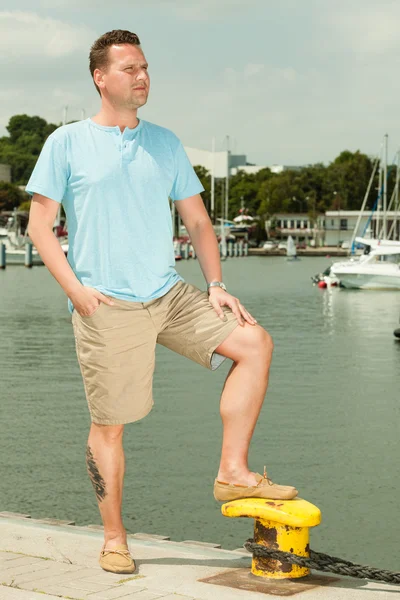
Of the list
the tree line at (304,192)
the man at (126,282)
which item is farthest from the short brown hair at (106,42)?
the tree line at (304,192)

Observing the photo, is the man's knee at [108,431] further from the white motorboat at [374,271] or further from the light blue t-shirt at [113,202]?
the white motorboat at [374,271]

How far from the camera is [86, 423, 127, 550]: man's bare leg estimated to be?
5.05 meters

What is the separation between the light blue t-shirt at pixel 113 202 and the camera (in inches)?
193

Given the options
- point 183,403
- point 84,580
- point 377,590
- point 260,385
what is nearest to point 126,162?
point 260,385

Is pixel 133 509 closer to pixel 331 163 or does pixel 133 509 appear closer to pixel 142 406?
A: pixel 142 406

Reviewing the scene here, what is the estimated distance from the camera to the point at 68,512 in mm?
9383

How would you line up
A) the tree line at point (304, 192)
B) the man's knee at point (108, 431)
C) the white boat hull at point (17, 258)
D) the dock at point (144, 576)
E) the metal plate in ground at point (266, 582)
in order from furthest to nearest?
the tree line at point (304, 192)
the white boat hull at point (17, 258)
the man's knee at point (108, 431)
the metal plate in ground at point (266, 582)
the dock at point (144, 576)

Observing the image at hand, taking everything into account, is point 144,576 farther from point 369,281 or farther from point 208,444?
point 369,281

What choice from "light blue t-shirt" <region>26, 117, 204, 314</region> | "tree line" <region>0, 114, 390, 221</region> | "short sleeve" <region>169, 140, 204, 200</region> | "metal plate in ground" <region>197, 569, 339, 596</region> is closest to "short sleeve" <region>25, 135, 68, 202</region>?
"light blue t-shirt" <region>26, 117, 204, 314</region>

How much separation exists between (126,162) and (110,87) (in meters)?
0.34

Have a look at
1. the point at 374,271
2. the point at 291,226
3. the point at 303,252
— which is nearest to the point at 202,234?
the point at 374,271

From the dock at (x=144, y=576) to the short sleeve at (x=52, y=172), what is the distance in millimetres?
1596

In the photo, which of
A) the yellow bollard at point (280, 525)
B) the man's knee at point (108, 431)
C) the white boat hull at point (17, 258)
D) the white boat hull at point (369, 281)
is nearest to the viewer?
the yellow bollard at point (280, 525)

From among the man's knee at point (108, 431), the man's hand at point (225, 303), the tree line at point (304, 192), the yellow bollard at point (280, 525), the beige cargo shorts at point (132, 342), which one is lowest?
the yellow bollard at point (280, 525)
